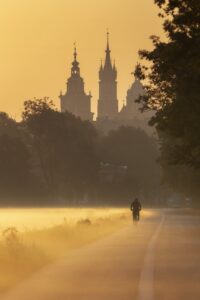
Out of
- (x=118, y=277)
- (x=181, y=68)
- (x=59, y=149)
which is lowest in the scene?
(x=118, y=277)

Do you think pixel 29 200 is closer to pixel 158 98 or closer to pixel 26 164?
pixel 26 164

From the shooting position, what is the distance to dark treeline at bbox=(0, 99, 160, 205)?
14425 cm

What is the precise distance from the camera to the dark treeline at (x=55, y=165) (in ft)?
473

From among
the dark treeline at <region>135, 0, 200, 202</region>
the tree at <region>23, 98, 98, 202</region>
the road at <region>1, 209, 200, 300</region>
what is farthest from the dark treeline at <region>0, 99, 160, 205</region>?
the road at <region>1, 209, 200, 300</region>

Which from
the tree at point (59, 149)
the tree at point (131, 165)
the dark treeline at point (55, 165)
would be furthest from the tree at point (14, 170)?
the tree at point (131, 165)

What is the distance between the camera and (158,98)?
72750 mm

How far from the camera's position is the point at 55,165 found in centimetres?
16225

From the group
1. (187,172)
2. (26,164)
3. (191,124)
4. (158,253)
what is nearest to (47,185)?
(26,164)

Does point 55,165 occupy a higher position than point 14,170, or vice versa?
point 55,165

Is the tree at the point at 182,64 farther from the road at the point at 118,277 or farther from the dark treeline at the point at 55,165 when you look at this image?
the dark treeline at the point at 55,165

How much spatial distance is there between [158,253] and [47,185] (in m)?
125

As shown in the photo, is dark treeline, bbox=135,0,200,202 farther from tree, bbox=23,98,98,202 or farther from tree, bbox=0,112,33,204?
tree, bbox=23,98,98,202

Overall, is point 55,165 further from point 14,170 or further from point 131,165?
point 131,165

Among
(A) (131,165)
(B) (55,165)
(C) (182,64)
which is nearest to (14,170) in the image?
(B) (55,165)
